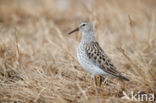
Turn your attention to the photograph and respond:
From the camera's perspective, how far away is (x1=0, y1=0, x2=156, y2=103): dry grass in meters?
3.55

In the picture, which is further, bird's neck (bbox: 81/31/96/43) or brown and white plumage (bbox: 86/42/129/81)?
bird's neck (bbox: 81/31/96/43)

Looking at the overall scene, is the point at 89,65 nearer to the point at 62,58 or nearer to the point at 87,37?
the point at 87,37

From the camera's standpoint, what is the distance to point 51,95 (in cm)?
351

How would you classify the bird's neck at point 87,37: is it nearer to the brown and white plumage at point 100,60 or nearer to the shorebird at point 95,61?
the shorebird at point 95,61

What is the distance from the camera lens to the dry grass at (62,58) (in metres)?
3.55

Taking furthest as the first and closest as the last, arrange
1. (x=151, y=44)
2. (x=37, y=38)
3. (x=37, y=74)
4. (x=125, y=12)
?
(x=125, y=12), (x=37, y=38), (x=151, y=44), (x=37, y=74)

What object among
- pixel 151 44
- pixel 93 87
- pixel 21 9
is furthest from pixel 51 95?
pixel 21 9

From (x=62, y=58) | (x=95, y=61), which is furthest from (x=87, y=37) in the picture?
(x=62, y=58)

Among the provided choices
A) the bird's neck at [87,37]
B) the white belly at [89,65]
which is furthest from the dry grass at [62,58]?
the bird's neck at [87,37]

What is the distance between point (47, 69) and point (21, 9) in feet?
15.1

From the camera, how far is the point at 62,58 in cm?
532

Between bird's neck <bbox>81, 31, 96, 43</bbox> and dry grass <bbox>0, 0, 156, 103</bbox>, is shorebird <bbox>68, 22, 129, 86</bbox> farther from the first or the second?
dry grass <bbox>0, 0, 156, 103</bbox>

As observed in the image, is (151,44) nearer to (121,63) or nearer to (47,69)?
(121,63)

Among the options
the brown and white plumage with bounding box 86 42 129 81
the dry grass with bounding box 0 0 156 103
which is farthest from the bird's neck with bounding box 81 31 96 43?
the dry grass with bounding box 0 0 156 103
